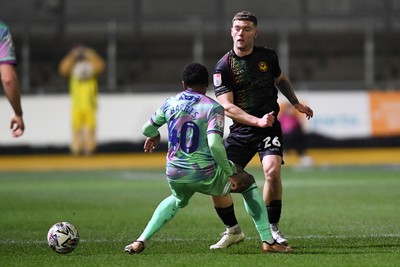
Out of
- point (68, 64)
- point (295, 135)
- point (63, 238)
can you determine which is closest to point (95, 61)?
point (68, 64)

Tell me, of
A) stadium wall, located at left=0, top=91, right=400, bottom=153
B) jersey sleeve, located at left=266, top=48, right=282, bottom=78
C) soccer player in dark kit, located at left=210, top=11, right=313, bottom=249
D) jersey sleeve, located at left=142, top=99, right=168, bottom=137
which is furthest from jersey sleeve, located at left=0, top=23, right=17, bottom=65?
stadium wall, located at left=0, top=91, right=400, bottom=153

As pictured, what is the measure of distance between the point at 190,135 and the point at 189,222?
4549 mm

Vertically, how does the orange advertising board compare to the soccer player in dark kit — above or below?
below

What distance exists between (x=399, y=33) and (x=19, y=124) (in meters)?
24.6

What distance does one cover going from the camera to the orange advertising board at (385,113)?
94.4 feet

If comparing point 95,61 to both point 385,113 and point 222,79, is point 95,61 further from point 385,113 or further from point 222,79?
point 222,79

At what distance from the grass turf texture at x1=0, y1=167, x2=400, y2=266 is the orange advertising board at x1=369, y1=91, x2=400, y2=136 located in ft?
12.7

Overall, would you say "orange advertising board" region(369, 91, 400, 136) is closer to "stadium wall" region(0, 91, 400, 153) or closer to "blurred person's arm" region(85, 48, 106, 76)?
"stadium wall" region(0, 91, 400, 153)

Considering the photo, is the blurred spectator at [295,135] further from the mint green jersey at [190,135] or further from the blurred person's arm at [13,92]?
the blurred person's arm at [13,92]

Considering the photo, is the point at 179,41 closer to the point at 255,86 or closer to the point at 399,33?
the point at 399,33

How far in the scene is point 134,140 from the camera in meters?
29.5

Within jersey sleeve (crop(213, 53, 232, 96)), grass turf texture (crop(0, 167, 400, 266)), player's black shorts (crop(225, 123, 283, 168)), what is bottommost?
grass turf texture (crop(0, 167, 400, 266))

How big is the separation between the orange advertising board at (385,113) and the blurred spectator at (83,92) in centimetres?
755

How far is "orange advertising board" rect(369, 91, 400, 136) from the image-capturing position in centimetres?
2878
